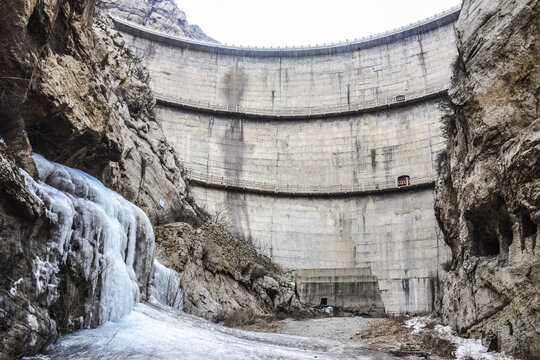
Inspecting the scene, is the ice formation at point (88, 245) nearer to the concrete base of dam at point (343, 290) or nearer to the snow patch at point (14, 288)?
the snow patch at point (14, 288)

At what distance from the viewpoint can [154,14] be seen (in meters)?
47.6

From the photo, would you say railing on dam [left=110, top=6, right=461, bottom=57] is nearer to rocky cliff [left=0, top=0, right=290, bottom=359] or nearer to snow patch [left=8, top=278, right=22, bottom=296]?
rocky cliff [left=0, top=0, right=290, bottom=359]

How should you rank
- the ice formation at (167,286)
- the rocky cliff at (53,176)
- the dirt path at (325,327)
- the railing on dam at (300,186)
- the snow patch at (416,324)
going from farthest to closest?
1. the railing on dam at (300,186)
2. the dirt path at (325,327)
3. the ice formation at (167,286)
4. the snow patch at (416,324)
5. the rocky cliff at (53,176)

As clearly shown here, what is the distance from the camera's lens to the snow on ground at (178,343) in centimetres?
731

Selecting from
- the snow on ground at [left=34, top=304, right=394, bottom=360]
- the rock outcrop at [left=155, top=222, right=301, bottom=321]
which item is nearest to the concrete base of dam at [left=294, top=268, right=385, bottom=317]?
the rock outcrop at [left=155, top=222, right=301, bottom=321]

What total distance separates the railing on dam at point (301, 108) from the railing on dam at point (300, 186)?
14.2 ft

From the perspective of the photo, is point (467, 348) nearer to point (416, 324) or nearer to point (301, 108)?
point (416, 324)

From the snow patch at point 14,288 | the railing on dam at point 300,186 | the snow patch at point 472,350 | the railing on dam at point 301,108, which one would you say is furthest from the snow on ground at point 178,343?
the railing on dam at point 301,108

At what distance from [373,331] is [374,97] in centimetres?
2136

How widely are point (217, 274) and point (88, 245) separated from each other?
8666 millimetres

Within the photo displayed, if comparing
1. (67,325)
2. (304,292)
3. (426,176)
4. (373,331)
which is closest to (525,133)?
(373,331)

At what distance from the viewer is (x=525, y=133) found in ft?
29.8

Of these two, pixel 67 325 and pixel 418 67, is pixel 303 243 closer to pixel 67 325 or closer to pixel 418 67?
pixel 418 67

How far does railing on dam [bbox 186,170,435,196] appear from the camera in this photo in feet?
98.2
